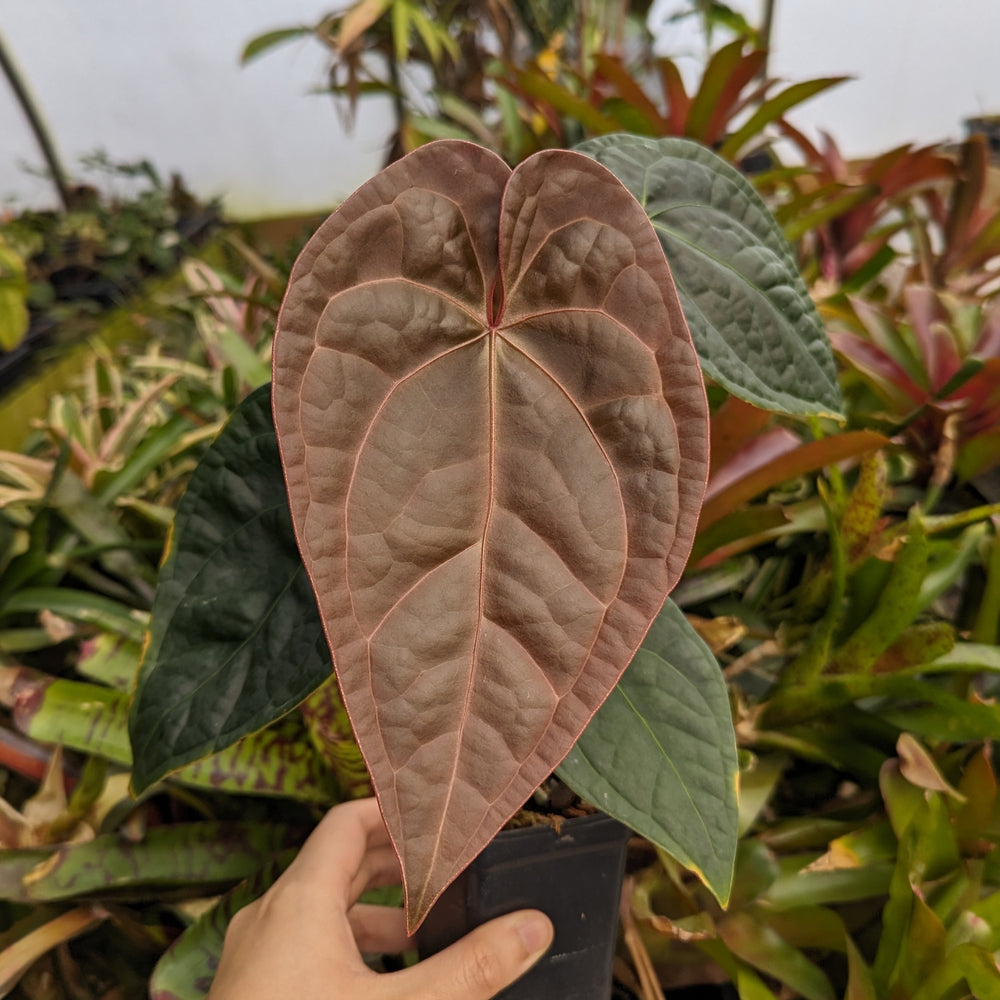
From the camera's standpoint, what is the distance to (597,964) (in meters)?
0.49

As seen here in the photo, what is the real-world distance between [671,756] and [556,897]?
Result: 0.16 metres

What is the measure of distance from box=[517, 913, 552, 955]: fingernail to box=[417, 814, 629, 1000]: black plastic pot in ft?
0.05

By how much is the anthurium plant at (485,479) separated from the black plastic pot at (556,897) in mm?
104

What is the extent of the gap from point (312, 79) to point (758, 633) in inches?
118

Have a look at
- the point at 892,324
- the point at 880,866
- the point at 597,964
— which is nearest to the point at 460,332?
the point at 597,964

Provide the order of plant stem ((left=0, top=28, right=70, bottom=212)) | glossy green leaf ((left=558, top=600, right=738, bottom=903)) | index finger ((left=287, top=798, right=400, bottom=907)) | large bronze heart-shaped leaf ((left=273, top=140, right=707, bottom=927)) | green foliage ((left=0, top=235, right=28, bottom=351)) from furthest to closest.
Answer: plant stem ((left=0, top=28, right=70, bottom=212)) < green foliage ((left=0, top=235, right=28, bottom=351)) < index finger ((left=287, top=798, right=400, bottom=907)) < glossy green leaf ((left=558, top=600, right=738, bottom=903)) < large bronze heart-shaped leaf ((left=273, top=140, right=707, bottom=927))

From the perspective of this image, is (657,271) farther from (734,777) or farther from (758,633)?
(758,633)

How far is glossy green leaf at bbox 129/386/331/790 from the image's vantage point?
1.17ft

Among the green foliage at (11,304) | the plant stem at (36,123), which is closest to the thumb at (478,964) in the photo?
the green foliage at (11,304)

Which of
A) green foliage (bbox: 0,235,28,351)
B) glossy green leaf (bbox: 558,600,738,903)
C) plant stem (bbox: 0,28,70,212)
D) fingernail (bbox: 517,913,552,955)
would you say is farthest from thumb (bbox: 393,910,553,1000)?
plant stem (bbox: 0,28,70,212)

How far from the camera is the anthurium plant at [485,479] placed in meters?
0.24

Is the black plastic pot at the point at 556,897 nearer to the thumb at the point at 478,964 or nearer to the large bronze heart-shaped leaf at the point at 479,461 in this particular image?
the thumb at the point at 478,964

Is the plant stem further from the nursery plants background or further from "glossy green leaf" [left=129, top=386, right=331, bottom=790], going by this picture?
"glossy green leaf" [left=129, top=386, right=331, bottom=790]

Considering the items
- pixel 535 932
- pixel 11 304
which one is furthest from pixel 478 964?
pixel 11 304
